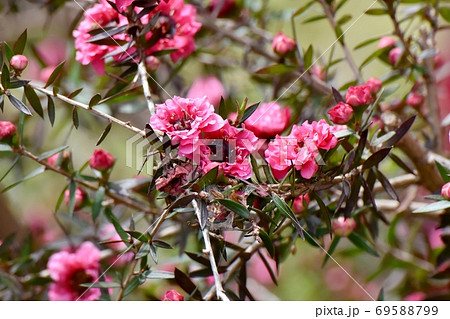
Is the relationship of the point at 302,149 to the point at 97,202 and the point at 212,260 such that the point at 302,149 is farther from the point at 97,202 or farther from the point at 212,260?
the point at 97,202

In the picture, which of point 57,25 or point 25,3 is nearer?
point 25,3

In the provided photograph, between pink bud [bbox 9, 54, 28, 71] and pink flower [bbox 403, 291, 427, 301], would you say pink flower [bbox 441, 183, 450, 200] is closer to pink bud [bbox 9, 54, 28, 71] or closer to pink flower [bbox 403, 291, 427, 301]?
pink flower [bbox 403, 291, 427, 301]

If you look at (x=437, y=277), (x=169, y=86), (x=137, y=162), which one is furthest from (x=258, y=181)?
(x=169, y=86)

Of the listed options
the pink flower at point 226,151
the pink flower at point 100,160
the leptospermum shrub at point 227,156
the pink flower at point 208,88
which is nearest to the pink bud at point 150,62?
the leptospermum shrub at point 227,156

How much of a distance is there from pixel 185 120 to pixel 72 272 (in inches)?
16.6

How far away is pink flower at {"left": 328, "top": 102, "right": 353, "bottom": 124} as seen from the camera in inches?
29.7

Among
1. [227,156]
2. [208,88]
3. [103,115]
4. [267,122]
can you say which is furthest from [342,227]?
[208,88]

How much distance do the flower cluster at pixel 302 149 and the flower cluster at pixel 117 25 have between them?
0.27 meters

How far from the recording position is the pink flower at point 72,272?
0.96 metres

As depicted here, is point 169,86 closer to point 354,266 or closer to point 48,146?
point 48,146

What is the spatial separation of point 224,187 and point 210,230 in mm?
76

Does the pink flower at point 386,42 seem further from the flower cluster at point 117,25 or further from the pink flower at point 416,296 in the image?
the pink flower at point 416,296
